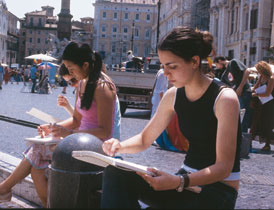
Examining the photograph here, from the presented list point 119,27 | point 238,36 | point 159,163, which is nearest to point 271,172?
point 159,163

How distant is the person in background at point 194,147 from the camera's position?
2355 mm

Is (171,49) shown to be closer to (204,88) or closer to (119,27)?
(204,88)

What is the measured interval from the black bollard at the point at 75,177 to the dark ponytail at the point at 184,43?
0.78 m

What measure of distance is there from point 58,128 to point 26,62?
12467 cm

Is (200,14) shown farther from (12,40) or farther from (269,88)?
(12,40)

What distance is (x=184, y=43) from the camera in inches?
94.9

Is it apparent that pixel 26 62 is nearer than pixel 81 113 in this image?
No

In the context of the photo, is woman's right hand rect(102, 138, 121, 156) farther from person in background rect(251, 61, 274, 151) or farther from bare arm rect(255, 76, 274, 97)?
bare arm rect(255, 76, 274, 97)

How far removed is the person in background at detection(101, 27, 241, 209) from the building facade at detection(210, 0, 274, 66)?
91.8 feet

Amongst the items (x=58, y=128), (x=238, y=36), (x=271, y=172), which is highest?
(x=238, y=36)

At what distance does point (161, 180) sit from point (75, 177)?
2.59 feet

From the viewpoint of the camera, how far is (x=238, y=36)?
140ft

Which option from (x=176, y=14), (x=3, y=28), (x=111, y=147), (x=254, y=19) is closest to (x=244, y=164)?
(x=111, y=147)

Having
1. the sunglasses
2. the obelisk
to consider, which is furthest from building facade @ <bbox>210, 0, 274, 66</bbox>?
the sunglasses
